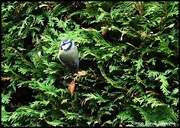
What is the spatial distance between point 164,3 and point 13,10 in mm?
1999

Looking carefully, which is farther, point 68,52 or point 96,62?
point 96,62

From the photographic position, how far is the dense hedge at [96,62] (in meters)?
3.27

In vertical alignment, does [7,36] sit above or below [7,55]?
above

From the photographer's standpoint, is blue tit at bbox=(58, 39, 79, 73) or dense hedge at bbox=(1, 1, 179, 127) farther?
dense hedge at bbox=(1, 1, 179, 127)

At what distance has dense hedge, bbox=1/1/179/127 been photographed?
3.27 meters

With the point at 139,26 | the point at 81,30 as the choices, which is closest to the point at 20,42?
the point at 81,30

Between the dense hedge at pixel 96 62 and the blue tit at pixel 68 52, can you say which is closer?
the blue tit at pixel 68 52

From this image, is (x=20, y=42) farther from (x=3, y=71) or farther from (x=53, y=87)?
(x=53, y=87)

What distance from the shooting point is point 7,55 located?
3.96 metres

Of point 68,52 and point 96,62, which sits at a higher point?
point 68,52

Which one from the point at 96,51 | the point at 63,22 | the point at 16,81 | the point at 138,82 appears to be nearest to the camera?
the point at 138,82

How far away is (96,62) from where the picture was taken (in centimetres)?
356

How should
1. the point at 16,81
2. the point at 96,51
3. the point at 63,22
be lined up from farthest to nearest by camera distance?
the point at 16,81 < the point at 63,22 < the point at 96,51

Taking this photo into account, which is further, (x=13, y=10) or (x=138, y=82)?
(x=13, y=10)
